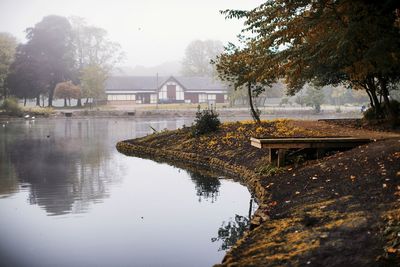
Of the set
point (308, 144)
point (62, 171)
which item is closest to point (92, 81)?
point (62, 171)

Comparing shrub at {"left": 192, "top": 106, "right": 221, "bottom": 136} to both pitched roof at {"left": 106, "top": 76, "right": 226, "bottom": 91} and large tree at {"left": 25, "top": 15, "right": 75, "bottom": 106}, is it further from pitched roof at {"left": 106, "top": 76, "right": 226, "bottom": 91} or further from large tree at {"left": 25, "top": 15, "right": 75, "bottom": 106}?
pitched roof at {"left": 106, "top": 76, "right": 226, "bottom": 91}

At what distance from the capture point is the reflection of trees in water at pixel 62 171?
14.1 m

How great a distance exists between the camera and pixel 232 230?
10.7 m

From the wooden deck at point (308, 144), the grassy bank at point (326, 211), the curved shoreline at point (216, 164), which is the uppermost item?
the wooden deck at point (308, 144)

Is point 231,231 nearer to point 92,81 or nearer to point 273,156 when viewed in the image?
point 273,156

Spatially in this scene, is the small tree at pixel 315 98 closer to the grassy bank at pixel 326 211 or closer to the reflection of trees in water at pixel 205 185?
the reflection of trees in water at pixel 205 185

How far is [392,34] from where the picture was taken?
1389cm

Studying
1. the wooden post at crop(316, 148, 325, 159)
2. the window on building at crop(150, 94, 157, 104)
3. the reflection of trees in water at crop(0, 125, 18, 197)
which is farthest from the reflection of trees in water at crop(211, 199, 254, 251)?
the window on building at crop(150, 94, 157, 104)

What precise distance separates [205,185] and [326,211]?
24.9 ft

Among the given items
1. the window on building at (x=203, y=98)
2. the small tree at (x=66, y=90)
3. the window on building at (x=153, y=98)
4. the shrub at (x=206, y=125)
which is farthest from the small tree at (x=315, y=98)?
the shrub at (x=206, y=125)

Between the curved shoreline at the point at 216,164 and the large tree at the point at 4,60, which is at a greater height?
the large tree at the point at 4,60

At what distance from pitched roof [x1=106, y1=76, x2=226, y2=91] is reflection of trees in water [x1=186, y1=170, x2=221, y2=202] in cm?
7865

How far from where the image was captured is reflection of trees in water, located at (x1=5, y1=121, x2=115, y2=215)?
14.1 metres

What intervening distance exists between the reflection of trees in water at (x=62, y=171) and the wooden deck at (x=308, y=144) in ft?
17.9
